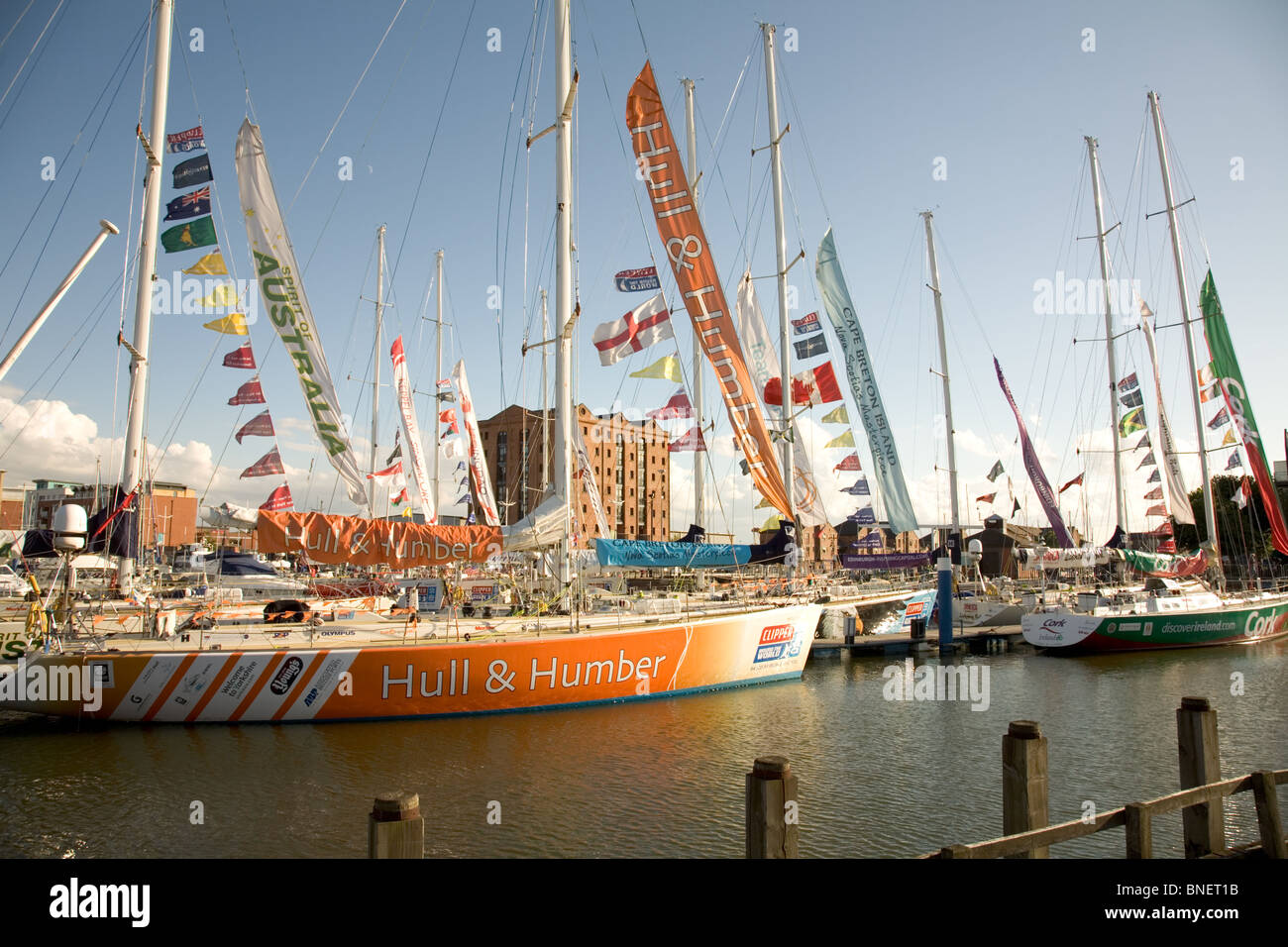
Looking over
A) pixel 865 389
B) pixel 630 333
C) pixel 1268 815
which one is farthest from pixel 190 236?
pixel 865 389

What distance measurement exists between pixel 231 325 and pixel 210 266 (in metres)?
1.49

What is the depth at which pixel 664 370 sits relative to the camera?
76.2 ft

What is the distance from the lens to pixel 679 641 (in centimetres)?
1900

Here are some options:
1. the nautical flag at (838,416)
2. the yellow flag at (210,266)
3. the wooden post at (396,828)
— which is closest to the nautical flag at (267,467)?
the yellow flag at (210,266)

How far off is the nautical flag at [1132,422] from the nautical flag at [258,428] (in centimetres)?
3693

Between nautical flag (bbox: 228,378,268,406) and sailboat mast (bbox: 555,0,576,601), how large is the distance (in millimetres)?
7135

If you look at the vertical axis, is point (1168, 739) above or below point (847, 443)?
below

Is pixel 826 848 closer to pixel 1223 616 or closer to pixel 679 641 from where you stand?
pixel 679 641

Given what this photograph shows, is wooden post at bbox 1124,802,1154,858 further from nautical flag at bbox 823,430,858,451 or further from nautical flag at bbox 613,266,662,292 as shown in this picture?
nautical flag at bbox 823,430,858,451

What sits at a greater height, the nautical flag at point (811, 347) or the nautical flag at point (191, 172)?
the nautical flag at point (191, 172)

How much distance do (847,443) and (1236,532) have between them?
6160 cm

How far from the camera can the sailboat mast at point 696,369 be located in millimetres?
27636

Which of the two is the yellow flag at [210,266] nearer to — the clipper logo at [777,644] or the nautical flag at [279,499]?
the nautical flag at [279,499]
